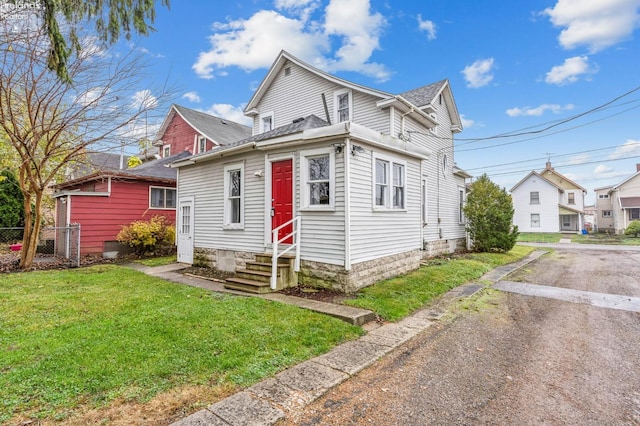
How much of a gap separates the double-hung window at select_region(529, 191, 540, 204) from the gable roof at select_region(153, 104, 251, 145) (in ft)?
99.4

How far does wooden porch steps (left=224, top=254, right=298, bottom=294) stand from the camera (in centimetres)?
663

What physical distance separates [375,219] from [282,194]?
2390 mm

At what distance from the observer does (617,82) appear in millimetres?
12250

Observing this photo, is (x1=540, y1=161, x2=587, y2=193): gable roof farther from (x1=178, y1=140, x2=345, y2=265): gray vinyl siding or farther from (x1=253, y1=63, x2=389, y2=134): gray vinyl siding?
(x1=178, y1=140, x2=345, y2=265): gray vinyl siding

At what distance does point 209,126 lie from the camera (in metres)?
22.0

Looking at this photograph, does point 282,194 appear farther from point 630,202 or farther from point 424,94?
point 630,202

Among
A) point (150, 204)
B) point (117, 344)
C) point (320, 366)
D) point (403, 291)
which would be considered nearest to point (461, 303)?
point (403, 291)

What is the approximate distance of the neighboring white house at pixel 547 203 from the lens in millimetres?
31375

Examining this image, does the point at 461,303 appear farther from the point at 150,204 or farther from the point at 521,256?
the point at 150,204

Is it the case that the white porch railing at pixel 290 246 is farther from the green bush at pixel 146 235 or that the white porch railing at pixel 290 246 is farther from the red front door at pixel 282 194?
the green bush at pixel 146 235

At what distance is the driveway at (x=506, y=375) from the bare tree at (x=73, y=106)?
376 inches

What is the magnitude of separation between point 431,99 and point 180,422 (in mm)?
12909

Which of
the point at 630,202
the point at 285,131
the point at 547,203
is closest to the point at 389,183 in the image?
the point at 285,131

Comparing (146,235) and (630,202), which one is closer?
(146,235)
